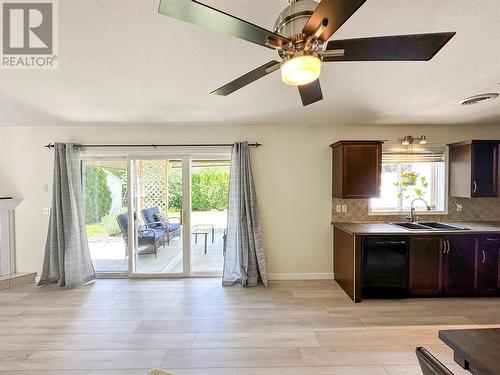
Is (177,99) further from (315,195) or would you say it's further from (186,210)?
(315,195)

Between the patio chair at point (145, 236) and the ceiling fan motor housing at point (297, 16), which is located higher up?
the ceiling fan motor housing at point (297, 16)

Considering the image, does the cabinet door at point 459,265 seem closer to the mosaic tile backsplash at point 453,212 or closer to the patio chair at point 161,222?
the mosaic tile backsplash at point 453,212

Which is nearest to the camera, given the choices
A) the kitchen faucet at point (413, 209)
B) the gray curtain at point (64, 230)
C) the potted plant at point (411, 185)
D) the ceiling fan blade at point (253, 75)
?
the ceiling fan blade at point (253, 75)

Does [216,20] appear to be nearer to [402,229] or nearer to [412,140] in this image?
[402,229]

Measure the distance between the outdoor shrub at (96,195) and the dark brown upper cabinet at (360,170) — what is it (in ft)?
12.1

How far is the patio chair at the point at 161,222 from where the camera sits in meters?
4.01

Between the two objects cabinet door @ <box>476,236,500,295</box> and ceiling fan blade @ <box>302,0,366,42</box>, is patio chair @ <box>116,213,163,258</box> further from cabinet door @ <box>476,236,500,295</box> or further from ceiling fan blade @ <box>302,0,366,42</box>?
cabinet door @ <box>476,236,500,295</box>

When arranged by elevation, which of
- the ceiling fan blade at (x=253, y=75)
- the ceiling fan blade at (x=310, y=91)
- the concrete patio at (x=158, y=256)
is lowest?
the concrete patio at (x=158, y=256)

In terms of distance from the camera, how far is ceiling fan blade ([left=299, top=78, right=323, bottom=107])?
161cm

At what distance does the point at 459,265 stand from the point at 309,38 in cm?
360

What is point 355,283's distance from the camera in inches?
123

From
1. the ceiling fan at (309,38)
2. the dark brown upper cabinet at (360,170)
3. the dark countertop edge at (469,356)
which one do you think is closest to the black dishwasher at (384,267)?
the dark brown upper cabinet at (360,170)

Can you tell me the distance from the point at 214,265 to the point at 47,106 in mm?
3133

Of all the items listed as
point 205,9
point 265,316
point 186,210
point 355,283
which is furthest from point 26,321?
point 355,283
